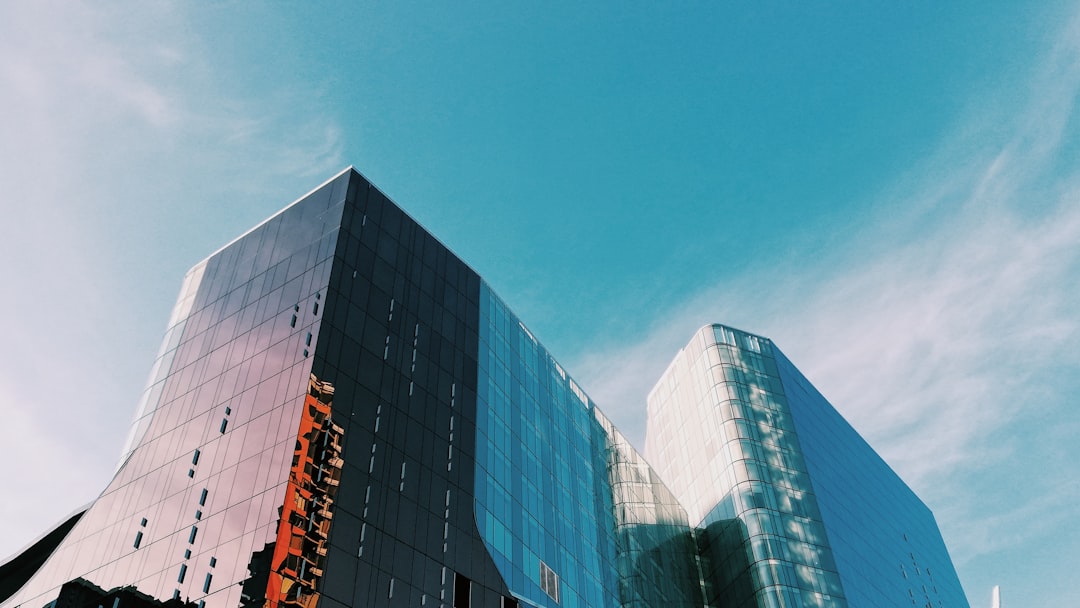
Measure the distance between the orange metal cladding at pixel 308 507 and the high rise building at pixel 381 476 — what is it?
103mm

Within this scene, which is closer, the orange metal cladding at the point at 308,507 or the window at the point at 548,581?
the orange metal cladding at the point at 308,507

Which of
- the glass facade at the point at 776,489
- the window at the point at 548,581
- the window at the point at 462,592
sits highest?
the glass facade at the point at 776,489

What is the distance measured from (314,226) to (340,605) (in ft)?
87.8

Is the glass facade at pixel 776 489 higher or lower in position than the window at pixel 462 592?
higher

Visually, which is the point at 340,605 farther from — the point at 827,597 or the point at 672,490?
the point at 672,490

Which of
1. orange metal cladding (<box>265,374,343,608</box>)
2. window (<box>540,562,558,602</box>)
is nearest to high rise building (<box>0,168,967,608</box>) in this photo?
orange metal cladding (<box>265,374,343,608</box>)

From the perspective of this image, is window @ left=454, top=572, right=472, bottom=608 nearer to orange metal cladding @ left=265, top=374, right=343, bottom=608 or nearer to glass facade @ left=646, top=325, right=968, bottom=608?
orange metal cladding @ left=265, top=374, right=343, bottom=608

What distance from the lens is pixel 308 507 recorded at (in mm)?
43969

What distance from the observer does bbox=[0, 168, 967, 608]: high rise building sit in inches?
1770

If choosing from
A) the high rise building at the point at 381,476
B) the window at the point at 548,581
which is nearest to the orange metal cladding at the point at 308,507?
the high rise building at the point at 381,476

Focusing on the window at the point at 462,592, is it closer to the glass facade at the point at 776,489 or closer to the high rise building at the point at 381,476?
the high rise building at the point at 381,476

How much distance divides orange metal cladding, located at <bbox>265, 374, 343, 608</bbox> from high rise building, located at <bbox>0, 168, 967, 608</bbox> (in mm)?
103

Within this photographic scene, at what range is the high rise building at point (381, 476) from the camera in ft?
148

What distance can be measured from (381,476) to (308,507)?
5629 mm
